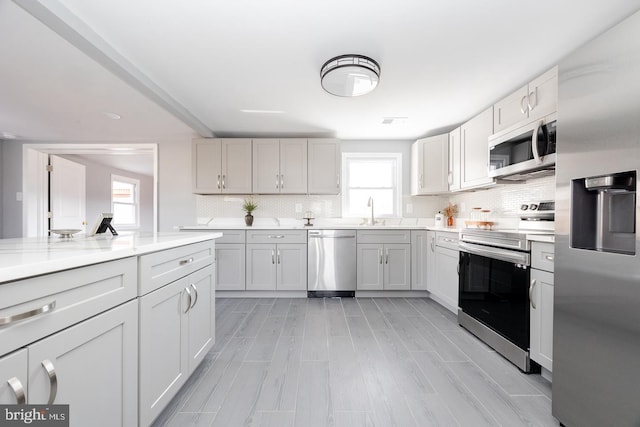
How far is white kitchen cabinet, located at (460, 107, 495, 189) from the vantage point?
2744 mm

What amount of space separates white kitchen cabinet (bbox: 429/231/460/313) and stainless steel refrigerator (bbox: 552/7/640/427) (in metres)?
1.51

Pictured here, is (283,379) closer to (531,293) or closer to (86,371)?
(86,371)

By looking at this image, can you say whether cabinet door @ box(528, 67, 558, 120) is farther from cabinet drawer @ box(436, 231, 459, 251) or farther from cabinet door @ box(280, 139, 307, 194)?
cabinet door @ box(280, 139, 307, 194)

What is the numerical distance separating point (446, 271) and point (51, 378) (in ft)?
10.5

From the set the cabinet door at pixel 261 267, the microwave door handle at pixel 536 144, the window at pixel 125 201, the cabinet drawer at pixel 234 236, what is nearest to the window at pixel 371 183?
the cabinet door at pixel 261 267

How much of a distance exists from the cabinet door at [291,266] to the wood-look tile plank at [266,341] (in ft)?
2.42

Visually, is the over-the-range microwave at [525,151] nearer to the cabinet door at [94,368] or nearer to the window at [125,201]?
the cabinet door at [94,368]

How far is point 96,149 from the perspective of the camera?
4.05 meters

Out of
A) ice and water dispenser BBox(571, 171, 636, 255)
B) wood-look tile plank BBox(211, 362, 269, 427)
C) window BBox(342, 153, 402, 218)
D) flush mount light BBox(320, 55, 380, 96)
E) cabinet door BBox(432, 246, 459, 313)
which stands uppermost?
flush mount light BBox(320, 55, 380, 96)

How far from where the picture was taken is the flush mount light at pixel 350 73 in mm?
2027

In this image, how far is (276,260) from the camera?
3551 millimetres

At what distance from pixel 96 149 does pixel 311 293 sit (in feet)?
12.8

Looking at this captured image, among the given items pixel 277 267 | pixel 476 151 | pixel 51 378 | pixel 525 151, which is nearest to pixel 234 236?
pixel 277 267

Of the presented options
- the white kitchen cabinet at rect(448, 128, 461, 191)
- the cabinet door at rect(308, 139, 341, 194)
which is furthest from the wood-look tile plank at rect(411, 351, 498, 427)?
the cabinet door at rect(308, 139, 341, 194)
